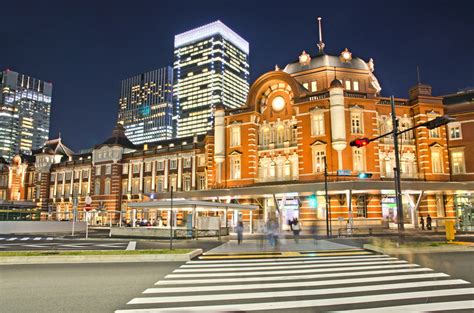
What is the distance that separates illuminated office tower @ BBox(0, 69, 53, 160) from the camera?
179375mm

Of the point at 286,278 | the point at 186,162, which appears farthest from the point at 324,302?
the point at 186,162

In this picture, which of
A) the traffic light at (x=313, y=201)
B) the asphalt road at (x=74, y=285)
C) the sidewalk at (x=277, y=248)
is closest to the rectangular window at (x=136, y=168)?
the traffic light at (x=313, y=201)

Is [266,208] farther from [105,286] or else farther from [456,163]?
[105,286]

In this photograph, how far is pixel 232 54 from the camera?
598 ft

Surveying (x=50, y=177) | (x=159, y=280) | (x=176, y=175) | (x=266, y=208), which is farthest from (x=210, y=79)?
(x=159, y=280)

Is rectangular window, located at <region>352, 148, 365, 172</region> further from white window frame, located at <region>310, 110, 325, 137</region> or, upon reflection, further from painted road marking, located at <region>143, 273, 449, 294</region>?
painted road marking, located at <region>143, 273, 449, 294</region>

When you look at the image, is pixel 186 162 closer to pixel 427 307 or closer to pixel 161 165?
pixel 161 165

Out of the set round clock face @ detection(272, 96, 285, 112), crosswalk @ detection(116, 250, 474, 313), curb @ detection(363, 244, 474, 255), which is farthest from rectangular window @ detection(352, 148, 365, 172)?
crosswalk @ detection(116, 250, 474, 313)

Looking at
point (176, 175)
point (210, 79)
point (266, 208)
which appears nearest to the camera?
point (266, 208)

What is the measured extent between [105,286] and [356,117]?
1321 inches

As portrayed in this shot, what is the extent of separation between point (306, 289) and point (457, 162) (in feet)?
120

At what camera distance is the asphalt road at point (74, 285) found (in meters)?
7.88

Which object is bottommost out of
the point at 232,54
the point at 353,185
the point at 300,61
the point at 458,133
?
the point at 353,185

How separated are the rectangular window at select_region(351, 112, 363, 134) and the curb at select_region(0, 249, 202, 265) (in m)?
27.4
